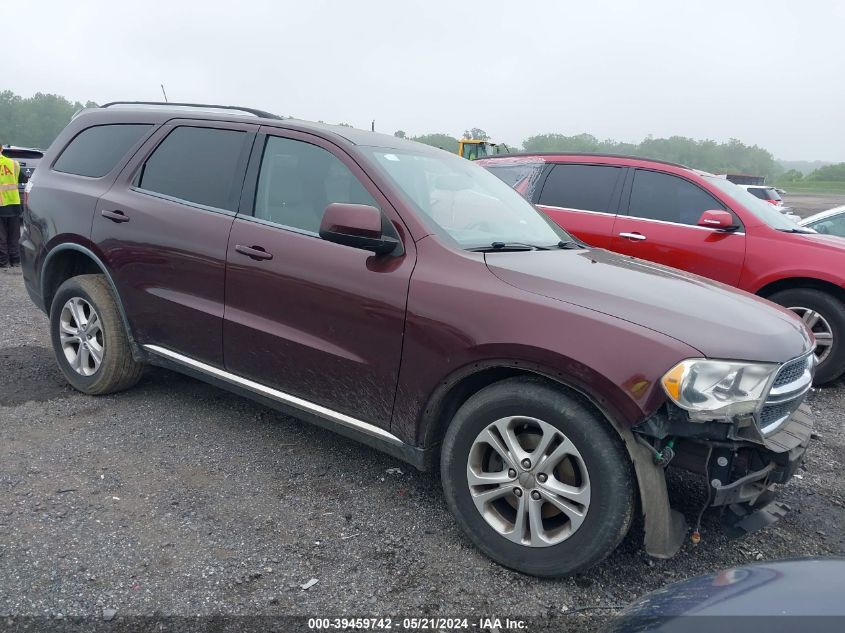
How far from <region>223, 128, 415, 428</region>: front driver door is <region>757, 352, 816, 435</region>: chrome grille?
145 cm

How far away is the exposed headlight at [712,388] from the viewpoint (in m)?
2.17

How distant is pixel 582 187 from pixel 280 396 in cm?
408

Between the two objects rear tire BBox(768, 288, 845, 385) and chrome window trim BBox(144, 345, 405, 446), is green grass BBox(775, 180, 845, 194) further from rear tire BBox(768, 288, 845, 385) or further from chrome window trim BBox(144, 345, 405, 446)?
chrome window trim BBox(144, 345, 405, 446)

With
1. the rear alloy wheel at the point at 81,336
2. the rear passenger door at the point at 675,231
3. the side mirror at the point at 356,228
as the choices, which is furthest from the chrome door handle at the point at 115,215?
the rear passenger door at the point at 675,231

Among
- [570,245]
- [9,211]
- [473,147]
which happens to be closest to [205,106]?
[570,245]

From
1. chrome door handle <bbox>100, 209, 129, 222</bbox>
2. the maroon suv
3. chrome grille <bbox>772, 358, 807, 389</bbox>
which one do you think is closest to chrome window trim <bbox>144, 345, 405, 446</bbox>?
the maroon suv

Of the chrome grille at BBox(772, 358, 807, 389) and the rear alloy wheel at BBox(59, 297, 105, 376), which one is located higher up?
the chrome grille at BBox(772, 358, 807, 389)

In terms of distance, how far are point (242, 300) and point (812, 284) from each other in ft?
14.8

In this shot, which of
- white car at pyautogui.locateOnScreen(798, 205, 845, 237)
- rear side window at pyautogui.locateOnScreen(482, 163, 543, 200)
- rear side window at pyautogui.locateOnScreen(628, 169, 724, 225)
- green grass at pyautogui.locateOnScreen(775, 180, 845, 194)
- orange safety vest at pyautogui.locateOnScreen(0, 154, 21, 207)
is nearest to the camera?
rear side window at pyautogui.locateOnScreen(628, 169, 724, 225)

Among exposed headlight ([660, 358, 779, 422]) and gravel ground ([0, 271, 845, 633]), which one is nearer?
exposed headlight ([660, 358, 779, 422])

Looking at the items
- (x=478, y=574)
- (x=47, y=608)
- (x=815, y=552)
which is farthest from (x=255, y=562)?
(x=815, y=552)

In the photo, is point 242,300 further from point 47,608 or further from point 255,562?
point 47,608

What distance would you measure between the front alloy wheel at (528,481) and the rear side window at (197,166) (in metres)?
1.89

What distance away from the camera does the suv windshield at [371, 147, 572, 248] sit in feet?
9.85
